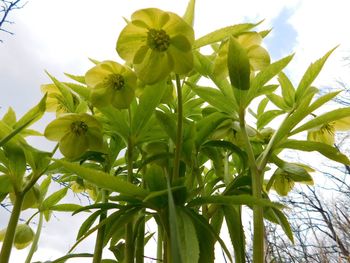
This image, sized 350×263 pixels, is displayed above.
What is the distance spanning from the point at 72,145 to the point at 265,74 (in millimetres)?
385

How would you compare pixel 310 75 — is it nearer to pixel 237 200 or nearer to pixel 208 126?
pixel 208 126

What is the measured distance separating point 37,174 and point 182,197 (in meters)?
0.28

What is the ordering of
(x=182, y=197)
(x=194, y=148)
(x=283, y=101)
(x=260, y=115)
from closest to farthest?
1. (x=182, y=197)
2. (x=194, y=148)
3. (x=283, y=101)
4. (x=260, y=115)

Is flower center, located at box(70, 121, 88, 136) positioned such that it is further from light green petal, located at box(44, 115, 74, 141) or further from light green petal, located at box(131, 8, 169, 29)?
light green petal, located at box(131, 8, 169, 29)

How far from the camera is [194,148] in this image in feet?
2.24

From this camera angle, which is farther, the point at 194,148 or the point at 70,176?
the point at 70,176

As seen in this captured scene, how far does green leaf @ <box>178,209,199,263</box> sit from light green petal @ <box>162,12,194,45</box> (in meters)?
0.28

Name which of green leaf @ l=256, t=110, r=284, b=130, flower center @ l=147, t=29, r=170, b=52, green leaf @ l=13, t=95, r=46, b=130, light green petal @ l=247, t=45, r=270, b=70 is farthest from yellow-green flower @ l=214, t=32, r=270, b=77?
green leaf @ l=13, t=95, r=46, b=130

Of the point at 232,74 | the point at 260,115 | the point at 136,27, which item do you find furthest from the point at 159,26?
the point at 260,115

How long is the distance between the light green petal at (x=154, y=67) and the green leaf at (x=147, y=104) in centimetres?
7

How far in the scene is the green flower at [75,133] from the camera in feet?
2.19

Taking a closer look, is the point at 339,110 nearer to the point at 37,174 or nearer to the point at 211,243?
the point at 211,243

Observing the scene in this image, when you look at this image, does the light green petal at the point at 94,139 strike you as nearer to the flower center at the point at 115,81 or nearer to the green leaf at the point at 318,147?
the flower center at the point at 115,81

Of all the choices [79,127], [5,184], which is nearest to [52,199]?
[5,184]
